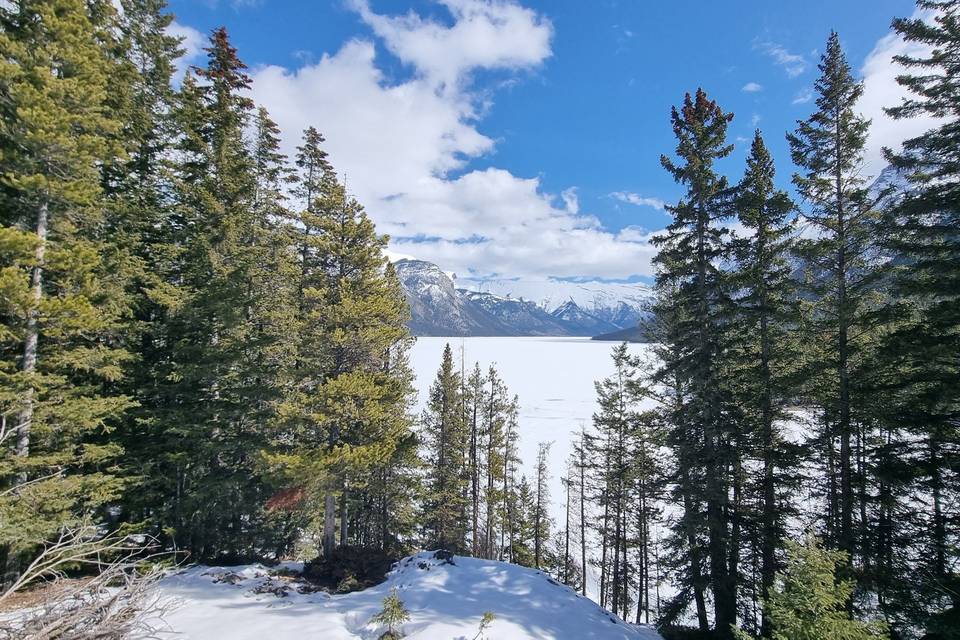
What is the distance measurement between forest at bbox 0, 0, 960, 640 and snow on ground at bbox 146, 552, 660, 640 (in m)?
1.52

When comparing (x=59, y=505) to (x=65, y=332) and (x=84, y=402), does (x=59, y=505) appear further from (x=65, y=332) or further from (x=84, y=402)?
(x=65, y=332)

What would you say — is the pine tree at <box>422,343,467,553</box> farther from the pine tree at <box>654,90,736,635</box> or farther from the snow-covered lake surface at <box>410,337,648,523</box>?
the pine tree at <box>654,90,736,635</box>

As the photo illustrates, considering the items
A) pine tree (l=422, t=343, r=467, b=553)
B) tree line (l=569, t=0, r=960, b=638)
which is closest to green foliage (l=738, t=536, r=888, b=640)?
tree line (l=569, t=0, r=960, b=638)

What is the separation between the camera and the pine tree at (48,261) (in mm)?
8742

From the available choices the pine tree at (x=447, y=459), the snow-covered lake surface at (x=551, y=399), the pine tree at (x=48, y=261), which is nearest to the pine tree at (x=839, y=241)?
the snow-covered lake surface at (x=551, y=399)

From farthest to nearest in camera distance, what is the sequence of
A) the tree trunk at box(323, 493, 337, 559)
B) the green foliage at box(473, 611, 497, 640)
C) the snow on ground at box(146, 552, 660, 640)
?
the tree trunk at box(323, 493, 337, 559)
the snow on ground at box(146, 552, 660, 640)
the green foliage at box(473, 611, 497, 640)

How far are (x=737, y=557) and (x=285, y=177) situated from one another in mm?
21657

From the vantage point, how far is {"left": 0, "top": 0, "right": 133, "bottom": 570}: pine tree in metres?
8.74

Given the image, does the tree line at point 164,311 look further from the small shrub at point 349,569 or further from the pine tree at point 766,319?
the pine tree at point 766,319

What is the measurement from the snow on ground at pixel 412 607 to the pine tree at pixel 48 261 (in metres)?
3.64

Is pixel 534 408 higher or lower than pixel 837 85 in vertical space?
lower

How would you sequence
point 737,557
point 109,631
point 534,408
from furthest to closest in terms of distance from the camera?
1. point 534,408
2. point 737,557
3. point 109,631

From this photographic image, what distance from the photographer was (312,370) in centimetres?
1312

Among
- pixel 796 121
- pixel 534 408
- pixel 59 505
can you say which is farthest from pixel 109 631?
pixel 534 408
